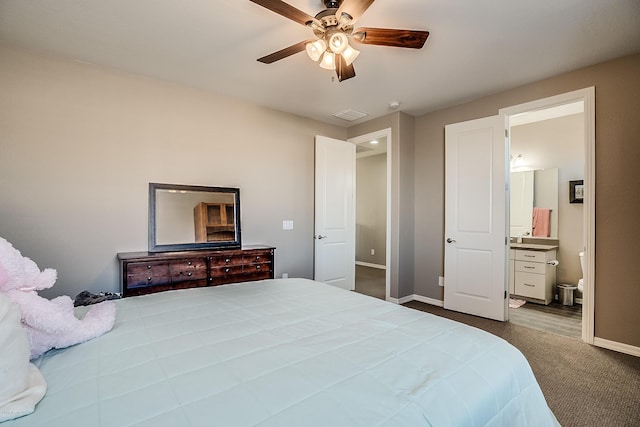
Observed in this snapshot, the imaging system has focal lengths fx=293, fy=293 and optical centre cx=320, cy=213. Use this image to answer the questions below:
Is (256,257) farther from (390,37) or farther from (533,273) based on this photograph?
(533,273)

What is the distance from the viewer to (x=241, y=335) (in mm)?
1205

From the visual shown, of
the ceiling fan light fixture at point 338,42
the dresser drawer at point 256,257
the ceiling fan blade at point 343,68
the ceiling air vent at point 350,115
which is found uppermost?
the ceiling air vent at point 350,115

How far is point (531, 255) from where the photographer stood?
4055 mm

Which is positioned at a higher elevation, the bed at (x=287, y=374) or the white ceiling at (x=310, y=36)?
the white ceiling at (x=310, y=36)

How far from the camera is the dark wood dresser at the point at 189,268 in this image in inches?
101

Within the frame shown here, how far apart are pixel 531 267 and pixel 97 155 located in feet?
17.5

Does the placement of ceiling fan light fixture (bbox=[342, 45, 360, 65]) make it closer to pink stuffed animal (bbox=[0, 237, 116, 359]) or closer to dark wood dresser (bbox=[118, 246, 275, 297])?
pink stuffed animal (bbox=[0, 237, 116, 359])

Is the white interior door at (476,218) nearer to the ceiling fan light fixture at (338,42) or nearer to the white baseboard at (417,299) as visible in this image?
the white baseboard at (417,299)

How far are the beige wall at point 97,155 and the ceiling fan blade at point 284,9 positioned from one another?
6.58 feet

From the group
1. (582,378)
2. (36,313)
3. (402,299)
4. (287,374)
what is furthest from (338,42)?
(402,299)

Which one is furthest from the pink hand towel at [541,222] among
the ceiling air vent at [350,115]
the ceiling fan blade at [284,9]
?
the ceiling fan blade at [284,9]

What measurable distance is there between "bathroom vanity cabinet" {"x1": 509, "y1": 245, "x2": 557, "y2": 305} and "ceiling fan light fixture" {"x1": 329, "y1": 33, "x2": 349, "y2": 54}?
3804 millimetres

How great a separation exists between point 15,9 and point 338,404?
3140 millimetres

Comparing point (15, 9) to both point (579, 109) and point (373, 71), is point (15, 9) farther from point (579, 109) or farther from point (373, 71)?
point (579, 109)
